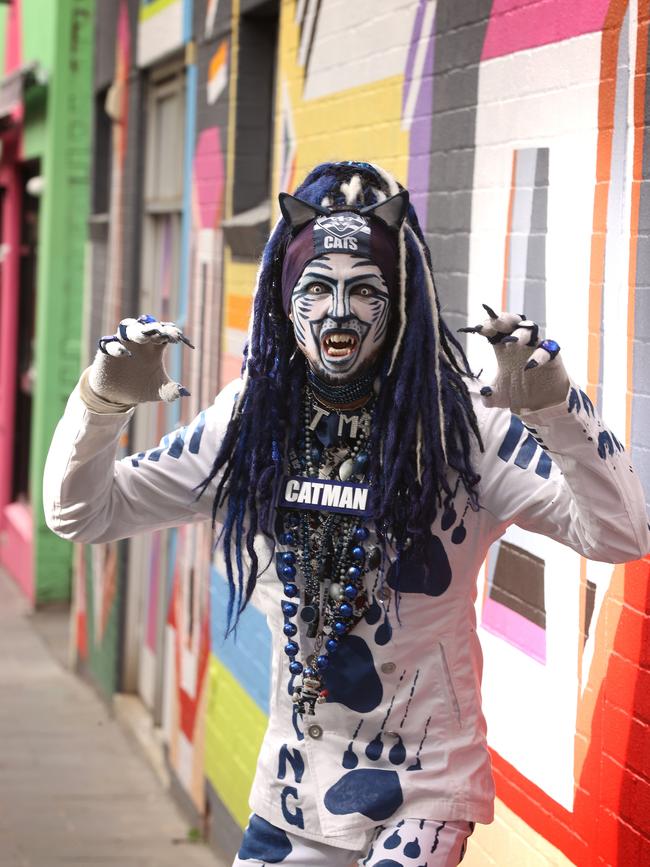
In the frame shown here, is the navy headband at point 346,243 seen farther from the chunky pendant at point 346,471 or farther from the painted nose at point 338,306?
the chunky pendant at point 346,471

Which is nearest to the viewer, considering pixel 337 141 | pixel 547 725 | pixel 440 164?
pixel 547 725

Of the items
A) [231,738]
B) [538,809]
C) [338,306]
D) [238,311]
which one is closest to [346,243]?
[338,306]

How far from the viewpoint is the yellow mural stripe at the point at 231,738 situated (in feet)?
19.6

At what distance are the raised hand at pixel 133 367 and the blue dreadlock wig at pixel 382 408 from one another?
255 millimetres

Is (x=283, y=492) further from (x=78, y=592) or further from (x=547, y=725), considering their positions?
(x=78, y=592)

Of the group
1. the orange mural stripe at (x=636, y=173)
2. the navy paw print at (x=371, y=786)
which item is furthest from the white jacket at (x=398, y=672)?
the orange mural stripe at (x=636, y=173)

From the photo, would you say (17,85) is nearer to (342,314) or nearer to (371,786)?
(342,314)

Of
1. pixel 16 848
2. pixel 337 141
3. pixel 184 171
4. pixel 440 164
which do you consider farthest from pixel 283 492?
pixel 184 171

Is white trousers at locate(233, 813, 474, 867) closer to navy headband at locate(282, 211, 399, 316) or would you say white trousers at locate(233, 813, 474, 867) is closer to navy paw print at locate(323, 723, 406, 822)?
navy paw print at locate(323, 723, 406, 822)

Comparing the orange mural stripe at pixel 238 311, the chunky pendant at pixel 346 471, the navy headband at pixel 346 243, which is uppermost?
the orange mural stripe at pixel 238 311

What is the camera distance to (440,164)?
14.6 feet

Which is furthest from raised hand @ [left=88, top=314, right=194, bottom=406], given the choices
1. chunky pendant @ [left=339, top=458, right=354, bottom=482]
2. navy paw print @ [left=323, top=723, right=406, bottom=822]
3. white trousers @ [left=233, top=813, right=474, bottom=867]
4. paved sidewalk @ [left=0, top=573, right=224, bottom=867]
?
paved sidewalk @ [left=0, top=573, right=224, bottom=867]

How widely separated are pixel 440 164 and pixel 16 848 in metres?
3.61

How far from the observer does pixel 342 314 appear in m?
2.97
